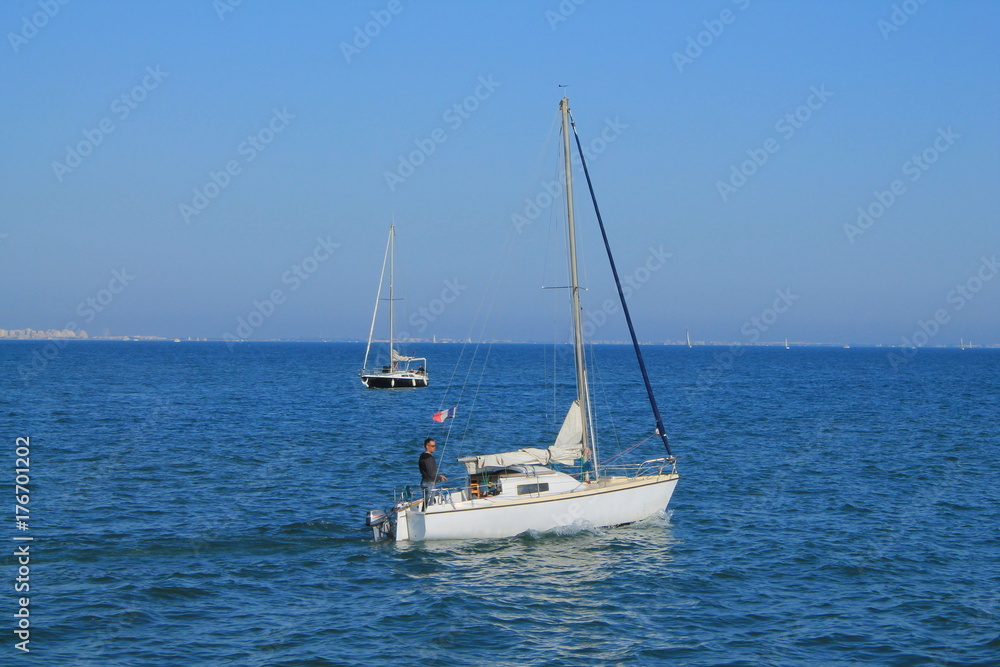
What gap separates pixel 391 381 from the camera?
3378 inches

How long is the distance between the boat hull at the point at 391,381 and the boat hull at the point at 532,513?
202 feet

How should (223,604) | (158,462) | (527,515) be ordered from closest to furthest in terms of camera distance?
(223,604) → (527,515) → (158,462)

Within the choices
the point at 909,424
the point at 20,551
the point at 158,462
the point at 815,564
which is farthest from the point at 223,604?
the point at 909,424

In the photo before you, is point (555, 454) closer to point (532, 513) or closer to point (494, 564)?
point (532, 513)

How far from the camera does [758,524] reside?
26.6 metres

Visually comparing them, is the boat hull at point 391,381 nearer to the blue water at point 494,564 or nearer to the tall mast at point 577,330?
the blue water at point 494,564

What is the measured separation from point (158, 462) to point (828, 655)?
2972cm

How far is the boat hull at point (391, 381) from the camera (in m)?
85.1

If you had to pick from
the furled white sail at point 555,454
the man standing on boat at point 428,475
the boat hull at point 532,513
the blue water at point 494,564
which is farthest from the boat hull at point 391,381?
the man standing on boat at point 428,475

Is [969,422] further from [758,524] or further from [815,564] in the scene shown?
[815,564]

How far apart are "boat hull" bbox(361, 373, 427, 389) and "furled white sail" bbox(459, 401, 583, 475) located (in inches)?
2378

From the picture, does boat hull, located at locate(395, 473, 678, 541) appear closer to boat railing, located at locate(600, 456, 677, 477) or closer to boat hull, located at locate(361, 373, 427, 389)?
boat railing, located at locate(600, 456, 677, 477)

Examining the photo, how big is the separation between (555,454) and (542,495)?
198cm

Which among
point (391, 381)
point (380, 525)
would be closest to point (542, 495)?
point (380, 525)
